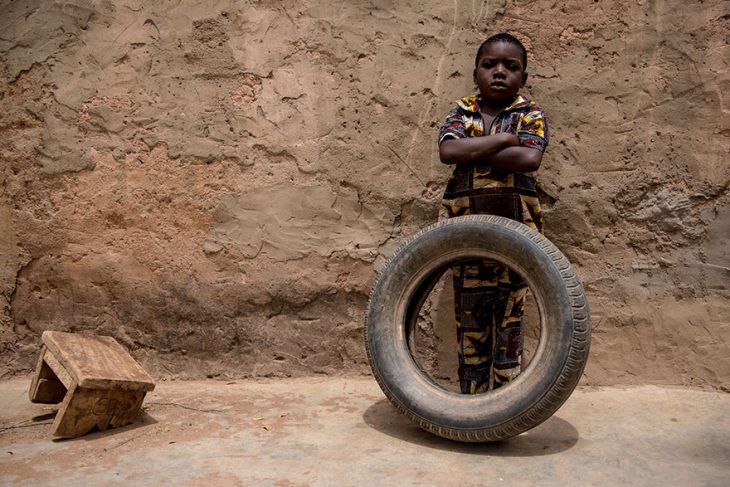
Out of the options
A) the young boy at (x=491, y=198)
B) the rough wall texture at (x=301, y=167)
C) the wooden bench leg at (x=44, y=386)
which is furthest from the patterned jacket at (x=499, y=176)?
the wooden bench leg at (x=44, y=386)

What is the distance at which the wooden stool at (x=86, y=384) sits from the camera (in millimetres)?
2666

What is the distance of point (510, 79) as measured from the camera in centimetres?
297

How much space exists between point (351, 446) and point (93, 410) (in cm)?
104

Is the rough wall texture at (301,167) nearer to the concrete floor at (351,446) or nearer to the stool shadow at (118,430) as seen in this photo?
the concrete floor at (351,446)

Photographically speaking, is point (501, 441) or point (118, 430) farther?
point (118, 430)

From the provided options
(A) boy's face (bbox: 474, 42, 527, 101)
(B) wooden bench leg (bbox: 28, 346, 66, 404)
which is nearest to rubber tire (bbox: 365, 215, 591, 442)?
(A) boy's face (bbox: 474, 42, 527, 101)

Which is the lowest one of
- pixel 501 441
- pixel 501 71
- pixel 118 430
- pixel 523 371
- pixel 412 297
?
pixel 118 430

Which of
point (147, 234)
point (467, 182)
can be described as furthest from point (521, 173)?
point (147, 234)

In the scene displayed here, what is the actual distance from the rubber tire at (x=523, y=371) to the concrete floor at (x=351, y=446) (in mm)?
134

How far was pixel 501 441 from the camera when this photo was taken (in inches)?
105

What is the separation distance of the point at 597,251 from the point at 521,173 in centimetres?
68

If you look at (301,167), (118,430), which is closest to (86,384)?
(118,430)

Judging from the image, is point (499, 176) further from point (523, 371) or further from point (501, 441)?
point (501, 441)

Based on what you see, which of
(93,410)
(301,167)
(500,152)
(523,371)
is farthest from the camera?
(301,167)
